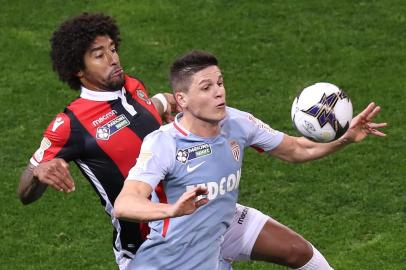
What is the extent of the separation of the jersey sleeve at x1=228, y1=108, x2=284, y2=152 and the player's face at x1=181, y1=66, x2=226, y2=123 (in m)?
0.45

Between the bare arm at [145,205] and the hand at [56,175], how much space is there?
0.46 meters

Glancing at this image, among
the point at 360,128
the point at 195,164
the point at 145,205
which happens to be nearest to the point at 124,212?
the point at 145,205

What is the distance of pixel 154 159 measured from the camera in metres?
7.35

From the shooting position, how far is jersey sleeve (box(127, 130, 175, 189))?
725cm

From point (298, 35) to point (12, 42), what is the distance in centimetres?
389

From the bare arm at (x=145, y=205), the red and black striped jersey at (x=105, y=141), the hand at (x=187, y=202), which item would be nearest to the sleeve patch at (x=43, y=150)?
the red and black striped jersey at (x=105, y=141)

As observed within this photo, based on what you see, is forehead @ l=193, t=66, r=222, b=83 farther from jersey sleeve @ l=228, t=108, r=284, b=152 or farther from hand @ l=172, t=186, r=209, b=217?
hand @ l=172, t=186, r=209, b=217

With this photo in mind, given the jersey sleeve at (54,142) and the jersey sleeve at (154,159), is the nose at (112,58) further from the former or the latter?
the jersey sleeve at (154,159)

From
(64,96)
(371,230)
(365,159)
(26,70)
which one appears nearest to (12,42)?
(26,70)

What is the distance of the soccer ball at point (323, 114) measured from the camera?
7902 mm

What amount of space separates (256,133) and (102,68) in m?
1.26

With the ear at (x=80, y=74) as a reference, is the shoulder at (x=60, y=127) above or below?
below

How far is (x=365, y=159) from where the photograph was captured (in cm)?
1196

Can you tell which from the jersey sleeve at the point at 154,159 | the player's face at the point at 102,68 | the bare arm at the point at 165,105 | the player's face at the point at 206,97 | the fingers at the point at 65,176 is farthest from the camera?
the bare arm at the point at 165,105
